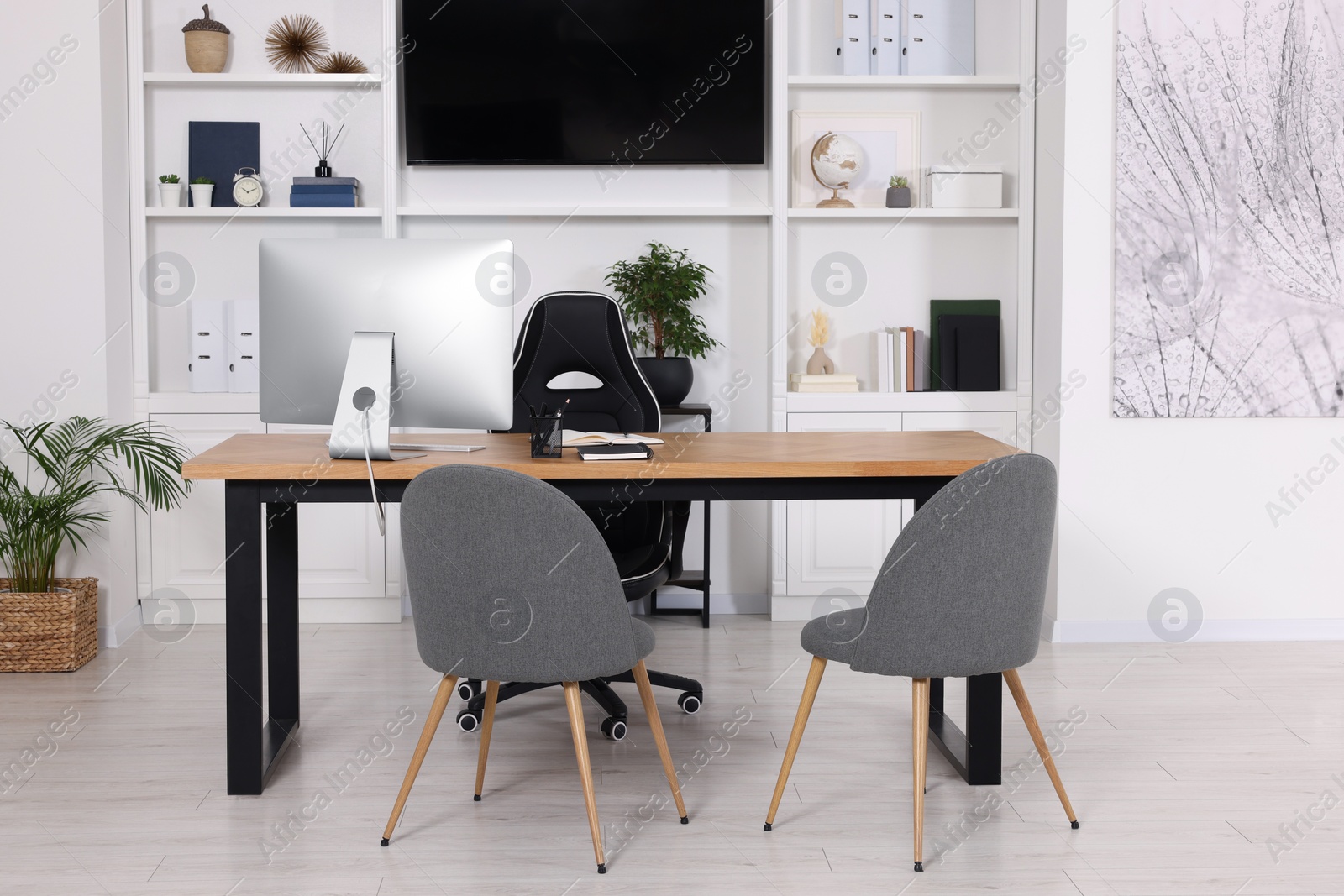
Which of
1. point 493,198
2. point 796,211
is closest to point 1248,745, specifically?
point 796,211

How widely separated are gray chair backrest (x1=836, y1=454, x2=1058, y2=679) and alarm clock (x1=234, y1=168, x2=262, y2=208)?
2.88 meters

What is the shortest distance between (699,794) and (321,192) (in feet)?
8.60

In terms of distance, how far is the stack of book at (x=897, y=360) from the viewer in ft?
13.6

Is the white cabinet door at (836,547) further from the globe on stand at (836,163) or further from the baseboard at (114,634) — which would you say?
the baseboard at (114,634)

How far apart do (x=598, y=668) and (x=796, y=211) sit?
2367 millimetres

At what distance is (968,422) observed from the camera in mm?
4086

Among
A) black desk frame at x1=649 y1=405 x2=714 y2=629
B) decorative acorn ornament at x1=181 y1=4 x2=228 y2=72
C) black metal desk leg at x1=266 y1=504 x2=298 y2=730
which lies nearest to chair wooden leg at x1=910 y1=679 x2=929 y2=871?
black metal desk leg at x1=266 y1=504 x2=298 y2=730

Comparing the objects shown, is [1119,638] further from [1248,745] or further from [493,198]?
[493,198]

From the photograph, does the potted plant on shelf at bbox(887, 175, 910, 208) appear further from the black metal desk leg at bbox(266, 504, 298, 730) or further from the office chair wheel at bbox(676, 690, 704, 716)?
the black metal desk leg at bbox(266, 504, 298, 730)

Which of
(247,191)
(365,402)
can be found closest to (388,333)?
(365,402)

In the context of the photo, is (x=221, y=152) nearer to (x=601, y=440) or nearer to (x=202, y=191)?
(x=202, y=191)

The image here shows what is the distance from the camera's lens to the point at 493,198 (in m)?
4.22

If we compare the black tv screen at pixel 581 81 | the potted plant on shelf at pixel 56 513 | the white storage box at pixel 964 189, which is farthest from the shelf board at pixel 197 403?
the white storage box at pixel 964 189

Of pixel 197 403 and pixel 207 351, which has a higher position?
pixel 207 351
